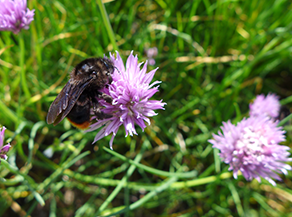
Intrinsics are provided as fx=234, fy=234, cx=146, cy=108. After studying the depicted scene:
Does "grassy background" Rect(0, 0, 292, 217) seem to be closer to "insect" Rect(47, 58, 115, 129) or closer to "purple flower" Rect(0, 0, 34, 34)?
"purple flower" Rect(0, 0, 34, 34)

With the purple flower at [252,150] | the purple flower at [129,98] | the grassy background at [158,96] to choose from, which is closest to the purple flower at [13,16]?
the grassy background at [158,96]

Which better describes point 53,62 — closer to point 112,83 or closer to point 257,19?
point 112,83

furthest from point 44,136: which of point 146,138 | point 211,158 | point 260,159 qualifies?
point 260,159

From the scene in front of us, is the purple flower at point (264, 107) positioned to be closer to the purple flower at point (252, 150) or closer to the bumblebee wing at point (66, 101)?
the purple flower at point (252, 150)

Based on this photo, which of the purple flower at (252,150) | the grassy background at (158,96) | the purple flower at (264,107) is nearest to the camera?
the purple flower at (252,150)

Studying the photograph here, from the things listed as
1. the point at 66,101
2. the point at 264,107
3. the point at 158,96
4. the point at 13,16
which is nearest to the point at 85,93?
the point at 66,101

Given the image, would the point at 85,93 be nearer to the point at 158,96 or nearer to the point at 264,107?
the point at 158,96

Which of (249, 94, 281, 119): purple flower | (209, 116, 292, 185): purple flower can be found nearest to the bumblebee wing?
(209, 116, 292, 185): purple flower
